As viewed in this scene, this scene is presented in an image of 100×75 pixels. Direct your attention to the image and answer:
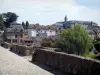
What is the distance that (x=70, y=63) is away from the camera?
1653cm

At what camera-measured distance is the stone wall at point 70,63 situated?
44.3 feet

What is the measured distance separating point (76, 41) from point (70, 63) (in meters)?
35.2

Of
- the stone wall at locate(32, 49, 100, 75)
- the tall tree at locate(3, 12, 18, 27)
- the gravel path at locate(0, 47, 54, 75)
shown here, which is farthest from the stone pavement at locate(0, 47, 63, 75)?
the tall tree at locate(3, 12, 18, 27)

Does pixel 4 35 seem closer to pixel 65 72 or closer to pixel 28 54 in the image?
pixel 28 54

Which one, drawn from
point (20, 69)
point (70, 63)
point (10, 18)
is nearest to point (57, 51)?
point (20, 69)

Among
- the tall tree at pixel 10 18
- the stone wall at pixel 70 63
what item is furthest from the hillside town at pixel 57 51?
the tall tree at pixel 10 18

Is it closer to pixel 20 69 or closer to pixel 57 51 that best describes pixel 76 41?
pixel 57 51

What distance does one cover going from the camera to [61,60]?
18.3m

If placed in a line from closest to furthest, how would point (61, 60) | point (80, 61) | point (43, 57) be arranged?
point (80, 61)
point (61, 60)
point (43, 57)

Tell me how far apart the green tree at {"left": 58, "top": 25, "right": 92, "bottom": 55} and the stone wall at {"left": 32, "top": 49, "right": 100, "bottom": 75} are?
2473cm

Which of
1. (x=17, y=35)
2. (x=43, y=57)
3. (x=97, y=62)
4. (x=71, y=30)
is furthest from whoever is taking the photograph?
(x=17, y=35)

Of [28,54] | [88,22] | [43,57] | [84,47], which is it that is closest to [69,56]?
[43,57]

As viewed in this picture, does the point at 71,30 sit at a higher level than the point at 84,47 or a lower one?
higher

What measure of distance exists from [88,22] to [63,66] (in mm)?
156922
